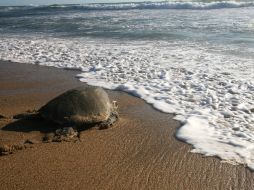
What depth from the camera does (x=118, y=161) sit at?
3.65 meters

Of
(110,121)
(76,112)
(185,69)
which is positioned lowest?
(185,69)

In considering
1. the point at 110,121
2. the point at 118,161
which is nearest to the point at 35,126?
the point at 110,121

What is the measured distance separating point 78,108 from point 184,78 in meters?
2.95

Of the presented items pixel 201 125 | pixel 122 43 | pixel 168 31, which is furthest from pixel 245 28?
pixel 201 125

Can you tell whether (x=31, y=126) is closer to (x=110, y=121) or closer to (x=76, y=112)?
(x=76, y=112)

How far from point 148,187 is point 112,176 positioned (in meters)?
0.36

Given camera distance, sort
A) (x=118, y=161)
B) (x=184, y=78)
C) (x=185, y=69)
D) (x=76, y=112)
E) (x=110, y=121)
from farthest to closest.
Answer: (x=185, y=69), (x=184, y=78), (x=110, y=121), (x=76, y=112), (x=118, y=161)

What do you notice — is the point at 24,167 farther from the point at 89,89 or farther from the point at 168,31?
the point at 168,31

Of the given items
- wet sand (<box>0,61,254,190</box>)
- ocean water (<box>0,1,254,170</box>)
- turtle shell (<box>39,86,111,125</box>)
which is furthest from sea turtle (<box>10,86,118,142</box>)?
ocean water (<box>0,1,254,170</box>)

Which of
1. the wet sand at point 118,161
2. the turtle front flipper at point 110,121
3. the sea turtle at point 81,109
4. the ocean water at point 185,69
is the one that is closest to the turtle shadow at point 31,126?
the wet sand at point 118,161

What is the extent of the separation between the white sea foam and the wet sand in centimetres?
24

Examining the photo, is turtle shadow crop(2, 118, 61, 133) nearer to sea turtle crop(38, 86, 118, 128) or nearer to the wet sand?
the wet sand

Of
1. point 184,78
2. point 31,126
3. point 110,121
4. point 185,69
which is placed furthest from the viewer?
point 185,69

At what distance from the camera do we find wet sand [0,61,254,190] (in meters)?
3.23
